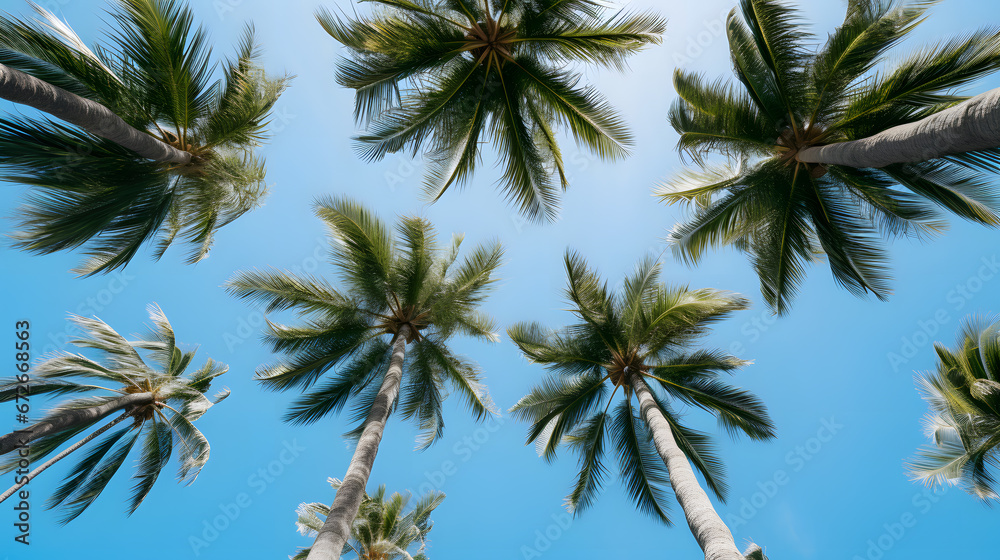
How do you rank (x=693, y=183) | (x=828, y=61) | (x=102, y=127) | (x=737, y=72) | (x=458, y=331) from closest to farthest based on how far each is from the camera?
(x=102, y=127) < (x=828, y=61) < (x=737, y=72) < (x=693, y=183) < (x=458, y=331)

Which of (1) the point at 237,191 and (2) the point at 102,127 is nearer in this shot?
(2) the point at 102,127

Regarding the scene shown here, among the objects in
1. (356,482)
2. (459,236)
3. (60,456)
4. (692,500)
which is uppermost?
(459,236)

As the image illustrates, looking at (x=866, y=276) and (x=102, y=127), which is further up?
(x=102, y=127)

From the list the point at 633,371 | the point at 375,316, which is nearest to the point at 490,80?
the point at 375,316

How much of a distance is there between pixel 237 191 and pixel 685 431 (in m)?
12.8

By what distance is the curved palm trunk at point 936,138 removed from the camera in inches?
195

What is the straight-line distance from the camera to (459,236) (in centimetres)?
1293

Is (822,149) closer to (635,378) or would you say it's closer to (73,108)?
(635,378)

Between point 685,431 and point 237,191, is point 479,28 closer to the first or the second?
point 237,191

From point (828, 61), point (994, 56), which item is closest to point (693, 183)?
point (828, 61)

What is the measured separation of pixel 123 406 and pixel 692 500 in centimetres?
1392

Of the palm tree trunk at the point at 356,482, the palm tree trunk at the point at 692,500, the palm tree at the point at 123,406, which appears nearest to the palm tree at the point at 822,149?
the palm tree trunk at the point at 692,500

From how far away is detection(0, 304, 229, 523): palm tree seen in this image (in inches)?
413

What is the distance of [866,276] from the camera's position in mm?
9336
